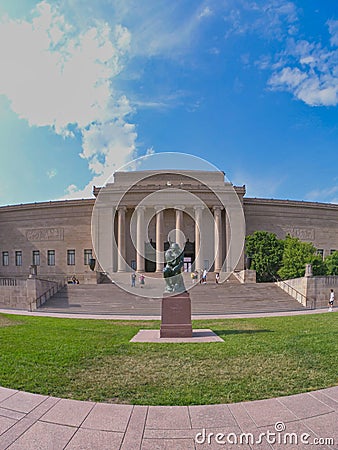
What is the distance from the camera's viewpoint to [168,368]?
23.6 feet

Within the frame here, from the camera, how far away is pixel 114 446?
12.9 feet

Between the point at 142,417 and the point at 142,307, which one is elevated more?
the point at 142,417

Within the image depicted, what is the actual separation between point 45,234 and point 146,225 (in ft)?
56.2

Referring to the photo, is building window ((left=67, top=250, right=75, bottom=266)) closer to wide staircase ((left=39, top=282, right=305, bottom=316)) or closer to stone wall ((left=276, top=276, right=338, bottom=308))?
wide staircase ((left=39, top=282, right=305, bottom=316))

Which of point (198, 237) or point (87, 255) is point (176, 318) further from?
point (87, 255)

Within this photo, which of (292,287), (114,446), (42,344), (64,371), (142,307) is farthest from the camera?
(292,287)

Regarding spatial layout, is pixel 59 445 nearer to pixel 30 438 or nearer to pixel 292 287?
pixel 30 438

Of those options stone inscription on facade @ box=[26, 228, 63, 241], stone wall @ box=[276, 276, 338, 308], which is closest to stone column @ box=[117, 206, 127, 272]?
stone inscription on facade @ box=[26, 228, 63, 241]

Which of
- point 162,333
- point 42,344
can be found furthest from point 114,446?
point 162,333

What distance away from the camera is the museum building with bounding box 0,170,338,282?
45219 mm

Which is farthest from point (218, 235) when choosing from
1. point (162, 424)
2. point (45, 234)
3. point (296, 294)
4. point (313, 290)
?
point (162, 424)

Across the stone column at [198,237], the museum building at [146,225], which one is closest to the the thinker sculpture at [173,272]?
the museum building at [146,225]

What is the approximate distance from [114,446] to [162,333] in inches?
285

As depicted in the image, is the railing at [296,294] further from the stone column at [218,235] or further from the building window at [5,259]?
the building window at [5,259]
